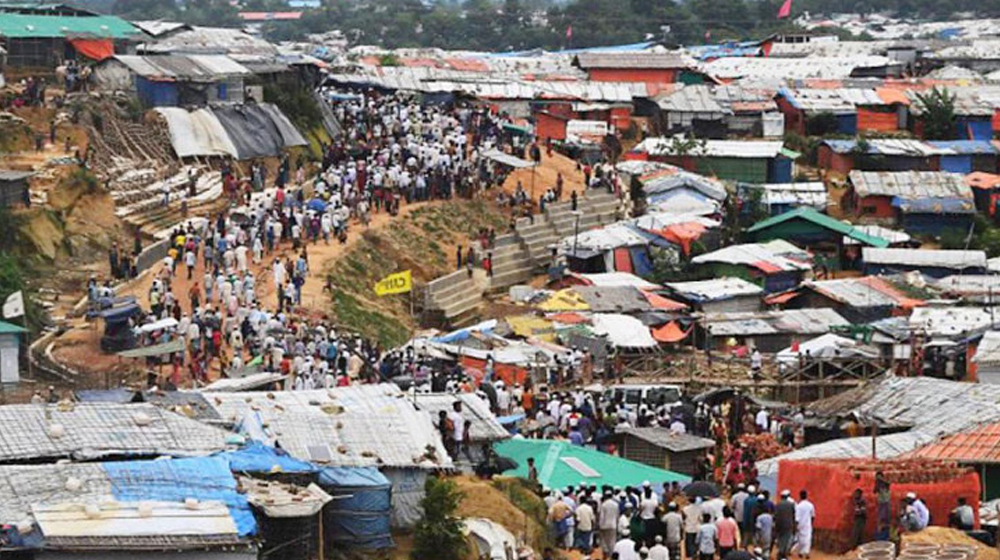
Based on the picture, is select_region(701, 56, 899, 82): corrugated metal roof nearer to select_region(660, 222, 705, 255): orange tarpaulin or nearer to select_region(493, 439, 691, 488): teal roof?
select_region(660, 222, 705, 255): orange tarpaulin

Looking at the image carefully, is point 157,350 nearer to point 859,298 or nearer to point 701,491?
point 701,491

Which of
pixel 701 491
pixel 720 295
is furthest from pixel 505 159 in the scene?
pixel 701 491

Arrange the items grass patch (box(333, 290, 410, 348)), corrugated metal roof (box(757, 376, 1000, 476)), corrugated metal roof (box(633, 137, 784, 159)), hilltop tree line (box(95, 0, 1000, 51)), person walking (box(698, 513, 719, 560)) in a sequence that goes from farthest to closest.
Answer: hilltop tree line (box(95, 0, 1000, 51)) → corrugated metal roof (box(633, 137, 784, 159)) → grass patch (box(333, 290, 410, 348)) → corrugated metal roof (box(757, 376, 1000, 476)) → person walking (box(698, 513, 719, 560))

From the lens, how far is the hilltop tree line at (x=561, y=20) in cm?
10769

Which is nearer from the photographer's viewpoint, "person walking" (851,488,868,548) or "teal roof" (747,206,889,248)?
"person walking" (851,488,868,548)

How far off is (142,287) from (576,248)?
40.5 ft

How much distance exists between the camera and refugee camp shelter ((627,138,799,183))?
55500 mm

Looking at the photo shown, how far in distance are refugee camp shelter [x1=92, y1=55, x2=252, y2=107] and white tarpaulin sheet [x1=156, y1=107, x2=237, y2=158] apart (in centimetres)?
88

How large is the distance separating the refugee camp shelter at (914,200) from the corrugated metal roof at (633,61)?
1591cm

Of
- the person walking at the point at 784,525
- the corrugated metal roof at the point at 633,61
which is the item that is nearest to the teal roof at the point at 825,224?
the corrugated metal roof at the point at 633,61

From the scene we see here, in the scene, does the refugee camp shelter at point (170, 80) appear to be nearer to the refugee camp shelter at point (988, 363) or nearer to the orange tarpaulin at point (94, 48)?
the orange tarpaulin at point (94, 48)

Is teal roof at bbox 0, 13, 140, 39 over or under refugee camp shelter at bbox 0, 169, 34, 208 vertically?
over

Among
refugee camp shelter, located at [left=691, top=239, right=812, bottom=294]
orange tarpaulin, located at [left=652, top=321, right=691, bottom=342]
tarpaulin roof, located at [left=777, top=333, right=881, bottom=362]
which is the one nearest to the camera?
tarpaulin roof, located at [left=777, top=333, right=881, bottom=362]

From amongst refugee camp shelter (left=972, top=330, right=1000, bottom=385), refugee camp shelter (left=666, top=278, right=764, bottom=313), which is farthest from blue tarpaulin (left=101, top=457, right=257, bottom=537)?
refugee camp shelter (left=666, top=278, right=764, bottom=313)
